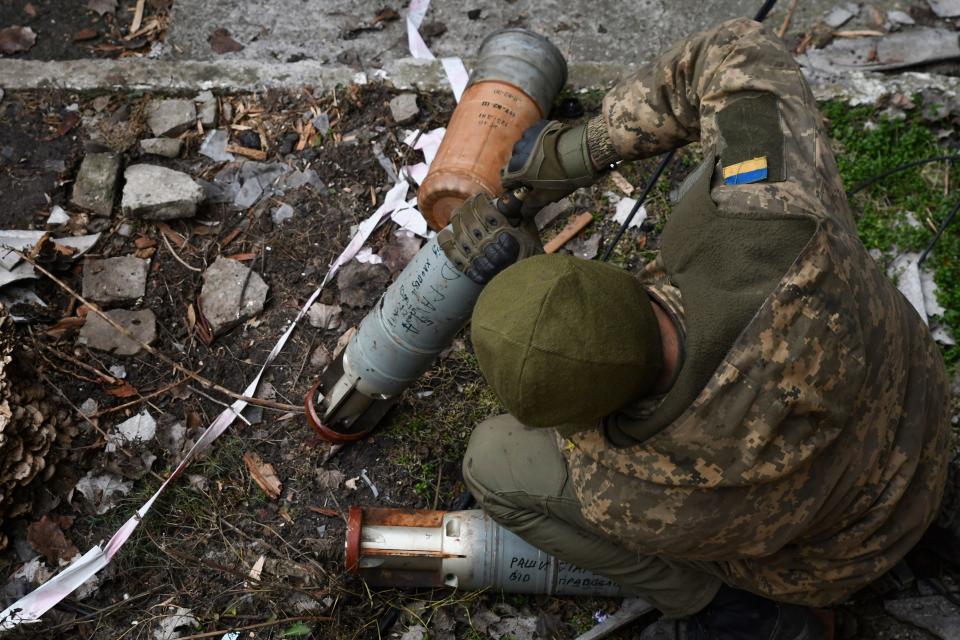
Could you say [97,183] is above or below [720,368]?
below

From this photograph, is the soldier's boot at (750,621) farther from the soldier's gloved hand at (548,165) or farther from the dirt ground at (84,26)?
the dirt ground at (84,26)

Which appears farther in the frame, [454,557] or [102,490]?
[102,490]

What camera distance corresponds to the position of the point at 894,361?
2.04 meters

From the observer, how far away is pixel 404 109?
411 cm

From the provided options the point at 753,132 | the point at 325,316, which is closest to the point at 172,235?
→ the point at 325,316

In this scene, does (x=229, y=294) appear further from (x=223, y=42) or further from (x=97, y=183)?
(x=223, y=42)

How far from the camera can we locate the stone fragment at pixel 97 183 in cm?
379

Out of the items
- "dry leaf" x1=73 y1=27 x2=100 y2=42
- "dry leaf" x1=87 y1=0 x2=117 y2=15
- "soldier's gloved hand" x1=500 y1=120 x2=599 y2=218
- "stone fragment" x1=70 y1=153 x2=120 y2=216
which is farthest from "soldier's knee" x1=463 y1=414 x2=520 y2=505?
"dry leaf" x1=87 y1=0 x2=117 y2=15

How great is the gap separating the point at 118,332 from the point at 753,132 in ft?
9.18

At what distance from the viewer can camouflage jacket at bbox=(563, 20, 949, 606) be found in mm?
1837

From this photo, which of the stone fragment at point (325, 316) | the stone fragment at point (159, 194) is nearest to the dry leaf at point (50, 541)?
the stone fragment at point (325, 316)

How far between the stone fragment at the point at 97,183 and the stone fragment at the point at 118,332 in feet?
1.94

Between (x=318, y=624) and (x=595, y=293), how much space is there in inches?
73.4

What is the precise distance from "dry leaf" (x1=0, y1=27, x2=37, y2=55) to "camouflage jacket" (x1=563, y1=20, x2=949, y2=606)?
3567mm
